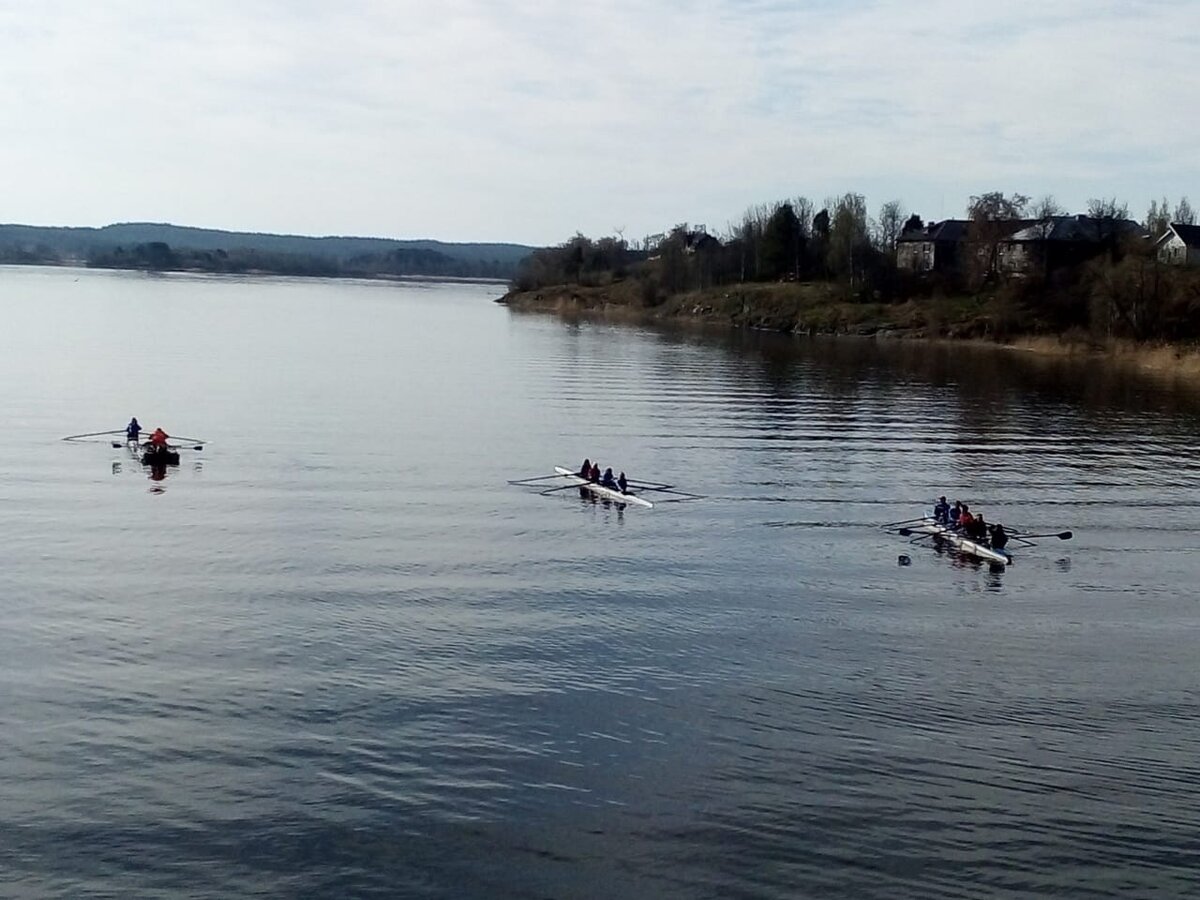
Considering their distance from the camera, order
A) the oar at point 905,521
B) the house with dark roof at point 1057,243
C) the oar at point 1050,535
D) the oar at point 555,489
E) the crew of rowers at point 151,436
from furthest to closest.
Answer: the house with dark roof at point 1057,243 → the crew of rowers at point 151,436 → the oar at point 555,489 → the oar at point 905,521 → the oar at point 1050,535

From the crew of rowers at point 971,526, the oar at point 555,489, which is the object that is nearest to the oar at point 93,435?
the oar at point 555,489

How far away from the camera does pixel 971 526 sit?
3869 cm

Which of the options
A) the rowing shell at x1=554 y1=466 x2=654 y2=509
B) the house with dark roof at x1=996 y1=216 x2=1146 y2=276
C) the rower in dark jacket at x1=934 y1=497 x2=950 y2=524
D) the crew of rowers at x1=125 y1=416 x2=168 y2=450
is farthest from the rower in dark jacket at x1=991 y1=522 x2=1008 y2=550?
the house with dark roof at x1=996 y1=216 x2=1146 y2=276

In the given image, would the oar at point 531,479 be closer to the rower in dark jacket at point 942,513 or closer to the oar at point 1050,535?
the rower in dark jacket at point 942,513

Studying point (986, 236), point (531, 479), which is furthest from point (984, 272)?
point (531, 479)

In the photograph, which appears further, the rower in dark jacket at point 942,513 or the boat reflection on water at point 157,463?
the boat reflection on water at point 157,463

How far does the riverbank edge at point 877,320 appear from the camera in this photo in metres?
108

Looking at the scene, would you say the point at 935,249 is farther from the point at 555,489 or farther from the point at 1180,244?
the point at 555,489

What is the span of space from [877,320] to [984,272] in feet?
51.4

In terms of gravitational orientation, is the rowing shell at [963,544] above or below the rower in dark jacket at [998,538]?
below

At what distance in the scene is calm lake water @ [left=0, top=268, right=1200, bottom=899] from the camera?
65.5 feet

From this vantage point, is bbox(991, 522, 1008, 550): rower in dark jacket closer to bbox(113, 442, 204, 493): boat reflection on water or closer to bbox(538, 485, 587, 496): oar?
bbox(538, 485, 587, 496): oar

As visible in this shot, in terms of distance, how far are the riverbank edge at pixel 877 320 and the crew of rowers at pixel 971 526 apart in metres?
Answer: 61.4

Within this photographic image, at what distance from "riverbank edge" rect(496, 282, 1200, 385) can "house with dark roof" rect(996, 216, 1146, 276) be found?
28.2 ft
